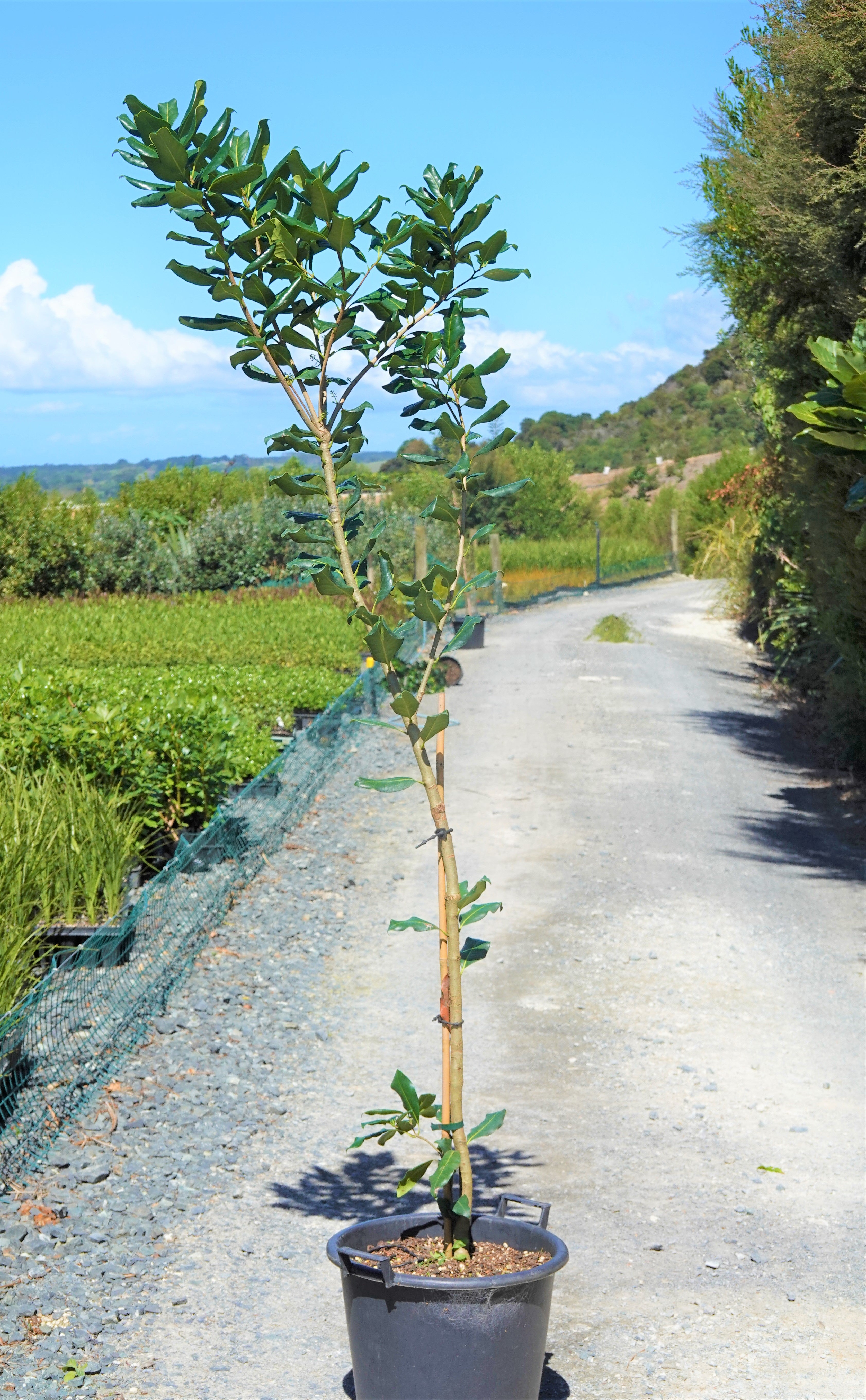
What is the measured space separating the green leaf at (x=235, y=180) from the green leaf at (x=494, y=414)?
2.34 feet

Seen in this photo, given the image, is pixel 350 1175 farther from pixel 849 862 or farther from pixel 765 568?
pixel 765 568

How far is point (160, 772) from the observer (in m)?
7.35

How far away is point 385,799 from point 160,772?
3.73 meters

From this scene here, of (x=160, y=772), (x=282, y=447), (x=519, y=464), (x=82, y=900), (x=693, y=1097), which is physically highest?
(x=519, y=464)

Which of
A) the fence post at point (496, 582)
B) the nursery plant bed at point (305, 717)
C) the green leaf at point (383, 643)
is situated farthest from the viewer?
the fence post at point (496, 582)

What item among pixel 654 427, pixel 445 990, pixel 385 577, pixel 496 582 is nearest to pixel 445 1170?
pixel 445 990

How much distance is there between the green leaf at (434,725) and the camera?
8.73ft

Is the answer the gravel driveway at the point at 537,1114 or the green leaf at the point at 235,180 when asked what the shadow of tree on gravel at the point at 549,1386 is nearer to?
the gravel driveway at the point at 537,1114

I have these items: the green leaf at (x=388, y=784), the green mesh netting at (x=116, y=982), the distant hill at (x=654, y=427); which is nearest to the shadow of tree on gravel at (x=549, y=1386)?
the green mesh netting at (x=116, y=982)

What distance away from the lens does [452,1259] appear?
2850 millimetres

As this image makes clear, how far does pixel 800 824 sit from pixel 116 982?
21.0 ft

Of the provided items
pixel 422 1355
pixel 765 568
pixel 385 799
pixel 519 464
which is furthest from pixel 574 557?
pixel 422 1355

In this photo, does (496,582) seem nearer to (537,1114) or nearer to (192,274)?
(537,1114)

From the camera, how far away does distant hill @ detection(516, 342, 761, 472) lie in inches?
3839
